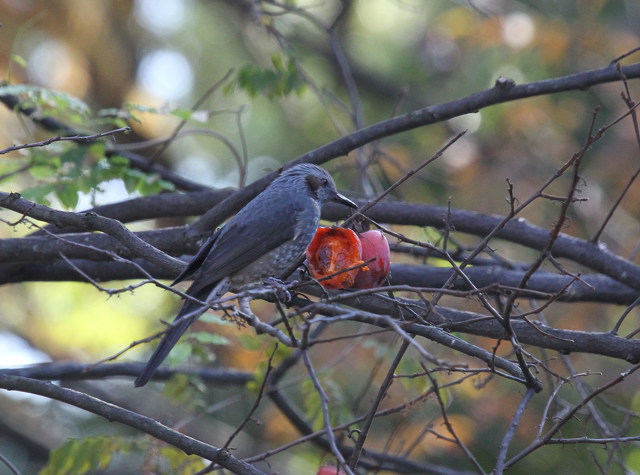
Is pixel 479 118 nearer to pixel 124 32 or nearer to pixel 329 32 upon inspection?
pixel 329 32

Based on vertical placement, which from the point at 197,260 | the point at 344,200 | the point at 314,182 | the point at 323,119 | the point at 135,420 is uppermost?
the point at 323,119

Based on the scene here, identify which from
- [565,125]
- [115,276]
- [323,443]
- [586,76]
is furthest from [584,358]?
[115,276]

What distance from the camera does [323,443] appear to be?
5418 mm

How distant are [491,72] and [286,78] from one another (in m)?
4.44

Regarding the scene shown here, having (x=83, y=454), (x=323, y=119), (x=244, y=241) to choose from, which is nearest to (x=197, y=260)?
(x=244, y=241)

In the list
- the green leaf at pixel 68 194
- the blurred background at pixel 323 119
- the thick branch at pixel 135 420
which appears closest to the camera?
the thick branch at pixel 135 420

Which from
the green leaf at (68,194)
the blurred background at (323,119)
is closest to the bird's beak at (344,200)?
the green leaf at (68,194)

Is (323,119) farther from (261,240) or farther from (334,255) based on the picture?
(334,255)

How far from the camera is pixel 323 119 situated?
9.77 metres

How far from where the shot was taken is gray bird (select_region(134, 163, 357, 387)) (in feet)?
14.0

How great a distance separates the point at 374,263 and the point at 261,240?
991 mm

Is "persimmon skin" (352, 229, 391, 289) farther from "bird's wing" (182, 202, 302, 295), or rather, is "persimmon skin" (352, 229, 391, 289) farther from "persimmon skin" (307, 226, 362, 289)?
"bird's wing" (182, 202, 302, 295)

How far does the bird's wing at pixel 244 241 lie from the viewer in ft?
13.9

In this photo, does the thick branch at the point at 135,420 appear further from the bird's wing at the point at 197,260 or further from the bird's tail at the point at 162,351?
the bird's wing at the point at 197,260
